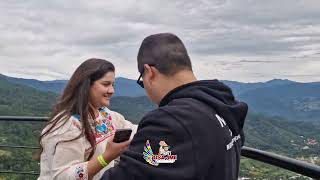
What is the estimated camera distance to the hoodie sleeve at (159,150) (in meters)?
1.42

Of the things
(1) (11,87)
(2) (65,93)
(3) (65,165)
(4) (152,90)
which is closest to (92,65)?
(2) (65,93)

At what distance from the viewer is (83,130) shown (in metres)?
2.46

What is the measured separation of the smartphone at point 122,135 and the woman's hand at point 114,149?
0.7 inches

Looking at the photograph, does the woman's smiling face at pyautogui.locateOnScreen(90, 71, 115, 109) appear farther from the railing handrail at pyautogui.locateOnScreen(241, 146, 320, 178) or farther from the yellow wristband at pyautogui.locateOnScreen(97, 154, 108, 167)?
the railing handrail at pyautogui.locateOnScreen(241, 146, 320, 178)

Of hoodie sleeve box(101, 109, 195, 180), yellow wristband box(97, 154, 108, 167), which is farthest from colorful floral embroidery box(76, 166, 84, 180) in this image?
hoodie sleeve box(101, 109, 195, 180)

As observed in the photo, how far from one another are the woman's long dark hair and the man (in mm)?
828

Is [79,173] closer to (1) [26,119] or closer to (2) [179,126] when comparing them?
(2) [179,126]

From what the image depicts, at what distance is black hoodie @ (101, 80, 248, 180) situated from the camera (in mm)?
1425

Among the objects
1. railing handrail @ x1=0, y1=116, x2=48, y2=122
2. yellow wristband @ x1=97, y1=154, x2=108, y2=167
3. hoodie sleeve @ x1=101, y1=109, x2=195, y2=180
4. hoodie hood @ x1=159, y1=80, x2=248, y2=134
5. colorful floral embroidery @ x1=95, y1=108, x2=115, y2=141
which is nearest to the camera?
hoodie sleeve @ x1=101, y1=109, x2=195, y2=180

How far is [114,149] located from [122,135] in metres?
0.10

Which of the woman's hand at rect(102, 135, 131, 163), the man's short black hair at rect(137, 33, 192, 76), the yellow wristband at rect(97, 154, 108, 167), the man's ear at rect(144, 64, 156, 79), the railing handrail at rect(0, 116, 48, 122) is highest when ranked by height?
the man's short black hair at rect(137, 33, 192, 76)

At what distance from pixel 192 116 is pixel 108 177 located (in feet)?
1.18

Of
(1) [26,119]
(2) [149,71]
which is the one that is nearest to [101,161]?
(2) [149,71]

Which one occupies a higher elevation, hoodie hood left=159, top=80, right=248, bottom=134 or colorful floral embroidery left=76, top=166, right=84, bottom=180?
hoodie hood left=159, top=80, right=248, bottom=134
